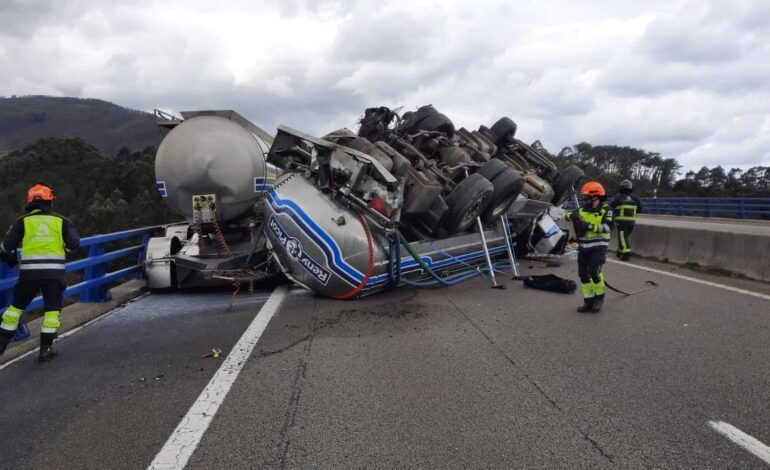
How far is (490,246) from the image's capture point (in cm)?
841

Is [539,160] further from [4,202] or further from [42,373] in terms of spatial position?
[4,202]

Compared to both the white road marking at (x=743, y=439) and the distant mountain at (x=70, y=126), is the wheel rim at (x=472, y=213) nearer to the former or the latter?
the white road marking at (x=743, y=439)

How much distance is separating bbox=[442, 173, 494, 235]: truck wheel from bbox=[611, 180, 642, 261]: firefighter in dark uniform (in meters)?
4.46

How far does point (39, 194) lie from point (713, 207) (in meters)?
Answer: 27.0

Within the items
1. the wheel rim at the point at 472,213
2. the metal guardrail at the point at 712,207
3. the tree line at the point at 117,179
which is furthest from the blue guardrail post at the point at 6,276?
the tree line at the point at 117,179

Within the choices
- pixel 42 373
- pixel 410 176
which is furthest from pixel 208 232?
pixel 42 373

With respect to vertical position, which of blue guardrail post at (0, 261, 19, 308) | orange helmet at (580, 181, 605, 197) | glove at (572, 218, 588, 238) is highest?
orange helmet at (580, 181, 605, 197)

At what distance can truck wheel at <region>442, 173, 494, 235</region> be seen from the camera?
6824 millimetres

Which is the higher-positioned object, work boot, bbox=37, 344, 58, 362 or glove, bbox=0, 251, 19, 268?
glove, bbox=0, 251, 19, 268

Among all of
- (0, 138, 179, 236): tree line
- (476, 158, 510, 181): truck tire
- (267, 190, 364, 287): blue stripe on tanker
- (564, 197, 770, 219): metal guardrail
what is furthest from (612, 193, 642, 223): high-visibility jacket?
(0, 138, 179, 236): tree line

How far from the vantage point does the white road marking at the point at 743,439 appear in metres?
2.58

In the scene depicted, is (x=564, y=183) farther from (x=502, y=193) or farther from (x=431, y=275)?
(x=431, y=275)

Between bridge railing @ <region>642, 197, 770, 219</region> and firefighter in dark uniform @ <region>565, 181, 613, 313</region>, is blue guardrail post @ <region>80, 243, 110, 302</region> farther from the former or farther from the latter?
bridge railing @ <region>642, 197, 770, 219</region>

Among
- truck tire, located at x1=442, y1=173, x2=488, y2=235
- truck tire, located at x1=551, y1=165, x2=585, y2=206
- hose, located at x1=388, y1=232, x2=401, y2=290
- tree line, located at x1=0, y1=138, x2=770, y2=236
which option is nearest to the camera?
hose, located at x1=388, y1=232, x2=401, y2=290
